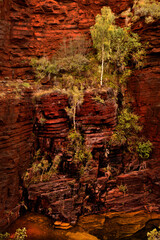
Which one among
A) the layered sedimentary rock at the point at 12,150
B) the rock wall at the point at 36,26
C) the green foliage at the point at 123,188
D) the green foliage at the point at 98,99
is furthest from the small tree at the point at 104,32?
the green foliage at the point at 123,188


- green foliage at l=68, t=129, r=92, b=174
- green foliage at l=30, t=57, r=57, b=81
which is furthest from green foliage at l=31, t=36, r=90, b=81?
green foliage at l=68, t=129, r=92, b=174

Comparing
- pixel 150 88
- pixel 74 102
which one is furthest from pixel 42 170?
pixel 150 88

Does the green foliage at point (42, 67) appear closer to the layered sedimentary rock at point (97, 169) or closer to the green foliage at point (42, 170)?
the layered sedimentary rock at point (97, 169)

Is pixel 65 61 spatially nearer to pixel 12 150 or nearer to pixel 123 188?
pixel 12 150

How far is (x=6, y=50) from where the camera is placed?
1387 centimetres

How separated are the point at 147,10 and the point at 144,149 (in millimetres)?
11401

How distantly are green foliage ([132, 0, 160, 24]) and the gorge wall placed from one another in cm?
54

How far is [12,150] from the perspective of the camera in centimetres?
858

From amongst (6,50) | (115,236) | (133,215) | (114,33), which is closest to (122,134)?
(133,215)

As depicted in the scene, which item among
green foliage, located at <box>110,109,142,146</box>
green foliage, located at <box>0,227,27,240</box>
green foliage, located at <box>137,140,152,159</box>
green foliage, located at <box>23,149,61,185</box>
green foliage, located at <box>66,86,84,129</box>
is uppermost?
green foliage, located at <box>66,86,84,129</box>

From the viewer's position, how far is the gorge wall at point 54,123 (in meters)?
8.53

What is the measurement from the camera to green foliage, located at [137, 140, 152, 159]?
1153 cm

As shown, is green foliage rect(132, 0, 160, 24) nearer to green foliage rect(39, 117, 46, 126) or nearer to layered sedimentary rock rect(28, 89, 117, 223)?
layered sedimentary rock rect(28, 89, 117, 223)

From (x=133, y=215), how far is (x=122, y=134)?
5229 mm
